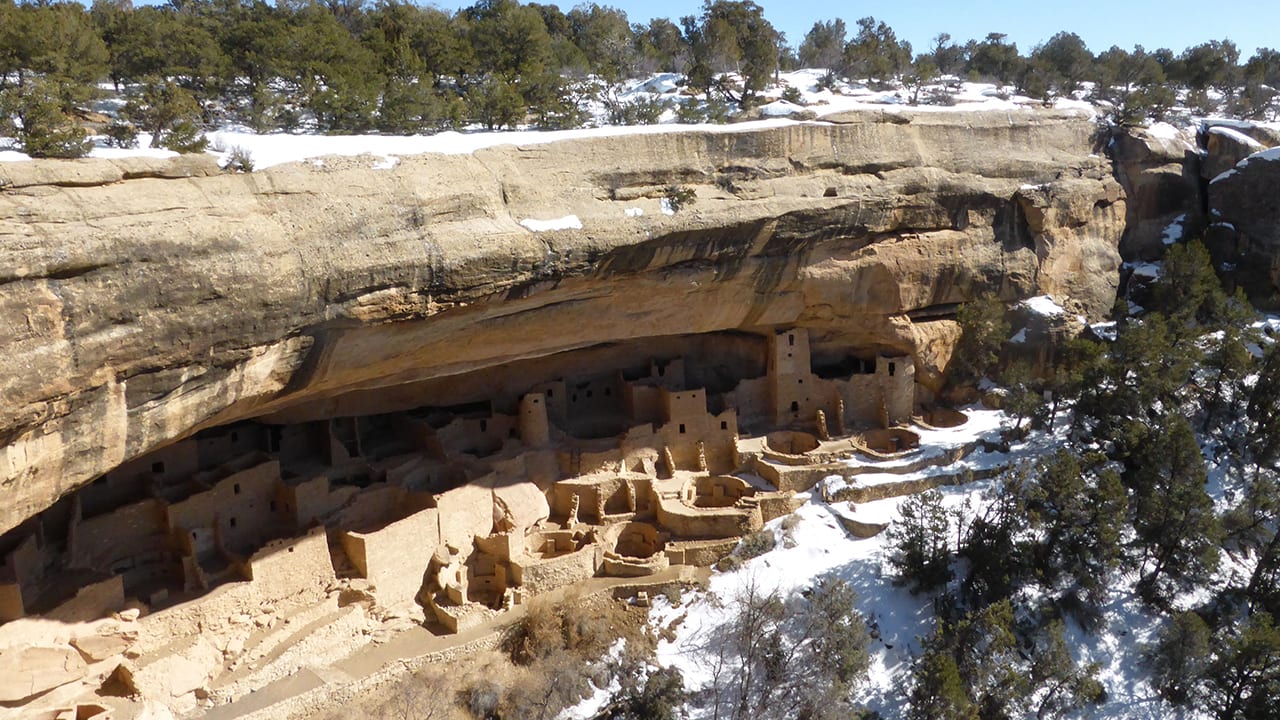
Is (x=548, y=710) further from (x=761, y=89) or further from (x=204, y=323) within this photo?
(x=761, y=89)

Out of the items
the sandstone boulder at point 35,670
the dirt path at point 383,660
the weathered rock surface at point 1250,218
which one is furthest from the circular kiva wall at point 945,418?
the sandstone boulder at point 35,670

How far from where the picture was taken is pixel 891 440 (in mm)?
21531

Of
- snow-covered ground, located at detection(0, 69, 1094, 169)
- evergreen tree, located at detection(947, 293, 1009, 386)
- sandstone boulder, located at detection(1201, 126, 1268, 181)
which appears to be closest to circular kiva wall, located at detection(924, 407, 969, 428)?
evergreen tree, located at detection(947, 293, 1009, 386)

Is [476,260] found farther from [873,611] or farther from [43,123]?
[873,611]

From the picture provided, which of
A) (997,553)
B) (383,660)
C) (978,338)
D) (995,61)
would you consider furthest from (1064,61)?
(383,660)

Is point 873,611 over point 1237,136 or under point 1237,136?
under

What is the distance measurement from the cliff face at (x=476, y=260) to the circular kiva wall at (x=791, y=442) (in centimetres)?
243

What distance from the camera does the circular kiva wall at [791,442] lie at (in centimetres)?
2108

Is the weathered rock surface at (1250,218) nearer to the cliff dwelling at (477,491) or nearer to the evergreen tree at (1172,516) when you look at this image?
the evergreen tree at (1172,516)

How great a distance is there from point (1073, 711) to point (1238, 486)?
300 inches

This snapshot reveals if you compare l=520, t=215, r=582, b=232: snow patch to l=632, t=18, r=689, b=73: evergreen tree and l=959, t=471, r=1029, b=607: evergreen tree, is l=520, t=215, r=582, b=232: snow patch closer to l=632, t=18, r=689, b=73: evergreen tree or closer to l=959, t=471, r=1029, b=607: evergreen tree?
l=959, t=471, r=1029, b=607: evergreen tree

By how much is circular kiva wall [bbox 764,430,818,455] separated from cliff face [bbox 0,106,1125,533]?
243 cm

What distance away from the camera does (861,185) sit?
19438mm

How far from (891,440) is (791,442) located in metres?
2.31
